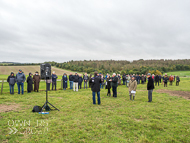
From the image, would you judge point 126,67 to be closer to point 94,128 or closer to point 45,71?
point 45,71

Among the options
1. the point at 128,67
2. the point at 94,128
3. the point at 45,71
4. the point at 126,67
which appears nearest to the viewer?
the point at 94,128

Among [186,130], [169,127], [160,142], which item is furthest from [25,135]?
[186,130]

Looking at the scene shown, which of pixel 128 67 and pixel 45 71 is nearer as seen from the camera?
pixel 45 71

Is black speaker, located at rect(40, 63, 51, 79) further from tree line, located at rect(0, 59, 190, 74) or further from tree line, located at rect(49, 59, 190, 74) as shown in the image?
tree line, located at rect(49, 59, 190, 74)

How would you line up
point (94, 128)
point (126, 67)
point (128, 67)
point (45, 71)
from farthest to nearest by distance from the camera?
point (126, 67) → point (128, 67) → point (45, 71) → point (94, 128)

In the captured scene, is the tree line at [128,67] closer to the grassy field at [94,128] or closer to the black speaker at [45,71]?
the grassy field at [94,128]

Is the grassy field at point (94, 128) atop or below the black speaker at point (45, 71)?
below

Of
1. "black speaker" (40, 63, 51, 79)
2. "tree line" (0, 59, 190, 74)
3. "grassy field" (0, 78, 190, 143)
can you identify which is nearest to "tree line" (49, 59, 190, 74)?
"tree line" (0, 59, 190, 74)

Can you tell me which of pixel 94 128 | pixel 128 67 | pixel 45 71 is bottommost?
pixel 94 128

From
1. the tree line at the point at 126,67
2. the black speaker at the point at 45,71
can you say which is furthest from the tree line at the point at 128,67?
the black speaker at the point at 45,71

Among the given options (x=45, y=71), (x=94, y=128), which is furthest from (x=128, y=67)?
(x=94, y=128)

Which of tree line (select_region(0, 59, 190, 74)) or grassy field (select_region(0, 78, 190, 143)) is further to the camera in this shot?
tree line (select_region(0, 59, 190, 74))

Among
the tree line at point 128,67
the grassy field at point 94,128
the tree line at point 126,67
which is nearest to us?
the grassy field at point 94,128

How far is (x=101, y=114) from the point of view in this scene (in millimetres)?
6707
